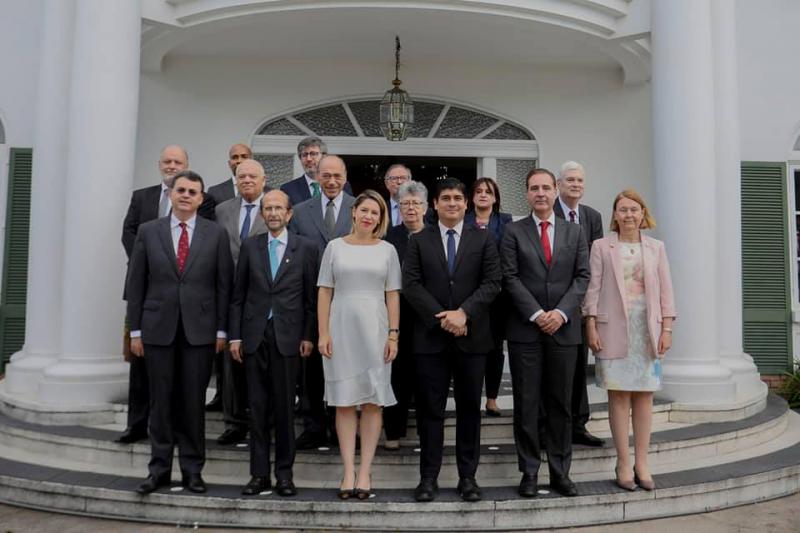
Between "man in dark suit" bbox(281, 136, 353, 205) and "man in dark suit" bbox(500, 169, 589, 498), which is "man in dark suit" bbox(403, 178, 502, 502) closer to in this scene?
"man in dark suit" bbox(500, 169, 589, 498)

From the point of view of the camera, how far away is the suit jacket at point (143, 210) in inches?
181

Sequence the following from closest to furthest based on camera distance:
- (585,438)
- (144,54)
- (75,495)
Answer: (75,495) < (585,438) < (144,54)

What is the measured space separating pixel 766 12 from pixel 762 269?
3.11m

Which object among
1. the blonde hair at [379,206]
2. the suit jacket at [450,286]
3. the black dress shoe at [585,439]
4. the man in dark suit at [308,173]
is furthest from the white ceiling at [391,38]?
the black dress shoe at [585,439]

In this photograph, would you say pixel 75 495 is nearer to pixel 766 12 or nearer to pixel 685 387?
pixel 685 387

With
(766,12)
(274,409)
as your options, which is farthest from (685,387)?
(766,12)

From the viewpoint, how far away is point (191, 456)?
12.9 ft

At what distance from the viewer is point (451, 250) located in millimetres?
3840

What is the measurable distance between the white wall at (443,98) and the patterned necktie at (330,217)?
342cm

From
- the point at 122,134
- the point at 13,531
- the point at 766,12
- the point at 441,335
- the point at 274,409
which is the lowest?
the point at 13,531

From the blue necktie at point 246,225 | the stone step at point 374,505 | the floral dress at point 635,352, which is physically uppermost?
the blue necktie at point 246,225

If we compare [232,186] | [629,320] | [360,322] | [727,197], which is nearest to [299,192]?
[232,186]

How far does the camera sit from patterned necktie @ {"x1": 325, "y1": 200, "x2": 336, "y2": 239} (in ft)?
14.6

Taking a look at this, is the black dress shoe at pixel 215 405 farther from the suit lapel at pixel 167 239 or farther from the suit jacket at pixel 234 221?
the suit lapel at pixel 167 239
